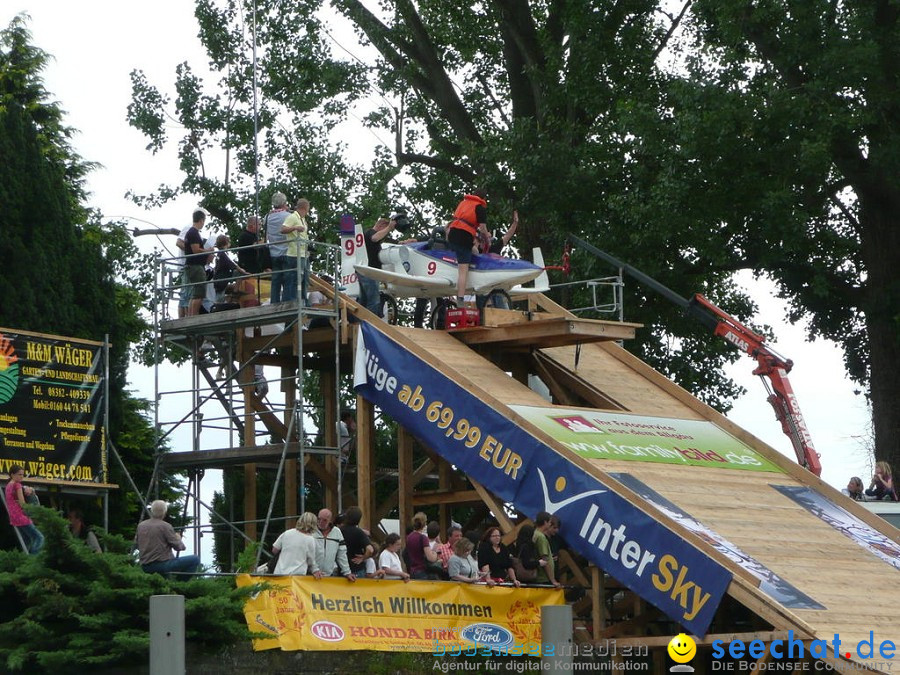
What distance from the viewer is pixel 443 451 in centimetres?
2112

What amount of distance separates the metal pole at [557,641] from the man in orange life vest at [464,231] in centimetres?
973

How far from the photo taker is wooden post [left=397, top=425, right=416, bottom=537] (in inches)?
878

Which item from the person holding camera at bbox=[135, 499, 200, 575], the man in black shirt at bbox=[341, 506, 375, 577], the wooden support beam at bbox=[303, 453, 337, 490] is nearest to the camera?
the person holding camera at bbox=[135, 499, 200, 575]

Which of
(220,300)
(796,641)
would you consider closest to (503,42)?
(220,300)

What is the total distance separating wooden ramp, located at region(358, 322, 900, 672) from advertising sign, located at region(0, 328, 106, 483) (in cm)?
384

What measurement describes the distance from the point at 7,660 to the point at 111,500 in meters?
10.2

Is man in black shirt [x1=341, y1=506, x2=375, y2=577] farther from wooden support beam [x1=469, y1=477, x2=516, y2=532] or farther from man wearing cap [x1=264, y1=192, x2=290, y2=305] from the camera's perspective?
man wearing cap [x1=264, y1=192, x2=290, y2=305]

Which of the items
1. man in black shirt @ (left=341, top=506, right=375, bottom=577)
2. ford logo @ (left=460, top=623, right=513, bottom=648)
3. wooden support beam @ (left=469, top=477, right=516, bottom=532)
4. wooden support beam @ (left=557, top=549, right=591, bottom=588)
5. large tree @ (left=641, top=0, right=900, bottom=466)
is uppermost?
large tree @ (left=641, top=0, right=900, bottom=466)

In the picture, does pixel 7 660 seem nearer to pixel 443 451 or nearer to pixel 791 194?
pixel 443 451

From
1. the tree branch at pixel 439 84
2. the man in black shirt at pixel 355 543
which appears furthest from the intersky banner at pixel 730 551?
the tree branch at pixel 439 84

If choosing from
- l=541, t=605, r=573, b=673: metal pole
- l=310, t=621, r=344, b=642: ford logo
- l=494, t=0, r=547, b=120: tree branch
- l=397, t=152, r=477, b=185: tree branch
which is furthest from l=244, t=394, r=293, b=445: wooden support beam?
l=541, t=605, r=573, b=673: metal pole

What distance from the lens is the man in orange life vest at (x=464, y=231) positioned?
22625 millimetres

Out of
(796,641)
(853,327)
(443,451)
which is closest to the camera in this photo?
(796,641)

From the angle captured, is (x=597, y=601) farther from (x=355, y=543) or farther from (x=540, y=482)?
(x=355, y=543)
